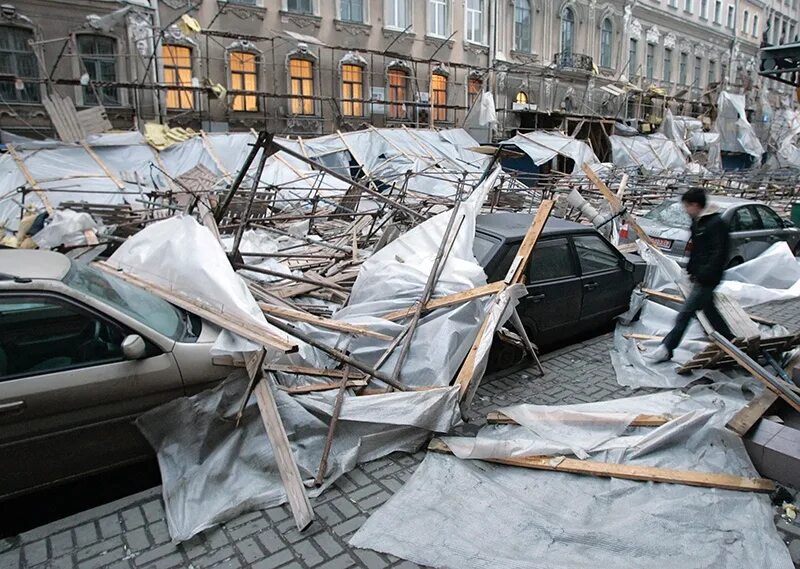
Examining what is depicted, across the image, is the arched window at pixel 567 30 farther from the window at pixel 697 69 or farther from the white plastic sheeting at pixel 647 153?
the window at pixel 697 69

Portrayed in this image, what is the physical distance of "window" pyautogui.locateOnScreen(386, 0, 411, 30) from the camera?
23078 millimetres

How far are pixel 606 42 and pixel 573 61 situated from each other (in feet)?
16.2

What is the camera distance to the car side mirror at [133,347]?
347 centimetres

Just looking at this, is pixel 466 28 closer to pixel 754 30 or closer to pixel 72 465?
pixel 72 465

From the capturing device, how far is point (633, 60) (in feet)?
116

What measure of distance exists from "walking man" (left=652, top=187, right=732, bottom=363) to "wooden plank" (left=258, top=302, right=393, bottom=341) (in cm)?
320

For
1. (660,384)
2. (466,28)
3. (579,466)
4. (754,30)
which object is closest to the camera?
(579,466)

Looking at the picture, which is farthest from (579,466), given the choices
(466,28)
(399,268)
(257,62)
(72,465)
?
(466,28)

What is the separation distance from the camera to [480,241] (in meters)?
6.13

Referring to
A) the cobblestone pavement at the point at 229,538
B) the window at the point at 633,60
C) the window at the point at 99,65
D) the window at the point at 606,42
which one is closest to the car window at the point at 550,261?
the cobblestone pavement at the point at 229,538

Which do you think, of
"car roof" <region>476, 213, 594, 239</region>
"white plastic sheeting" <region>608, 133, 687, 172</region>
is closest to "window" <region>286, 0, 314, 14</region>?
"white plastic sheeting" <region>608, 133, 687, 172</region>

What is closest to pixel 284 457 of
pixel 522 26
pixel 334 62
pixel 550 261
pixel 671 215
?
pixel 550 261

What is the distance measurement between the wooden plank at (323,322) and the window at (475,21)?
24206 millimetres

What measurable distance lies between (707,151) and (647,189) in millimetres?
21011
